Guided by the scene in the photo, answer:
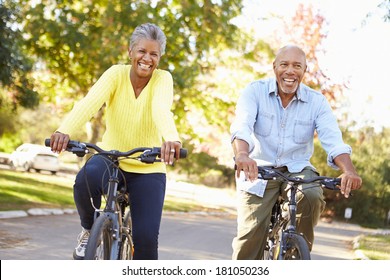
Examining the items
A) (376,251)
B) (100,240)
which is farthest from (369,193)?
(100,240)

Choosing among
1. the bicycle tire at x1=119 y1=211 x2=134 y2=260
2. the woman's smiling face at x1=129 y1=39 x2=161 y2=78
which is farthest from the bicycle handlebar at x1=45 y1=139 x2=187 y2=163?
the bicycle tire at x1=119 y1=211 x2=134 y2=260

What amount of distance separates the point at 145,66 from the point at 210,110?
51.9 feet

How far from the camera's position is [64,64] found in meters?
18.5

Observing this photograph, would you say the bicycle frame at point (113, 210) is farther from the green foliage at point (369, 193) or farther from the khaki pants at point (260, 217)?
the green foliage at point (369, 193)

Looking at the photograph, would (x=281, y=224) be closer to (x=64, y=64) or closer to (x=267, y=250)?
(x=267, y=250)

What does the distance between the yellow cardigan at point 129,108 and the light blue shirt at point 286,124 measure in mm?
501

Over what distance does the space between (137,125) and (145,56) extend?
42cm

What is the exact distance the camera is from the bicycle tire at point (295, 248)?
3.66m

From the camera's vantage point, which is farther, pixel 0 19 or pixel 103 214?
pixel 0 19

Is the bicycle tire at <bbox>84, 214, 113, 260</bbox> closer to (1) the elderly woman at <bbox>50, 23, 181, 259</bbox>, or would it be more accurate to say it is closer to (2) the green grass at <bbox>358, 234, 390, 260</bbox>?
(1) the elderly woman at <bbox>50, 23, 181, 259</bbox>

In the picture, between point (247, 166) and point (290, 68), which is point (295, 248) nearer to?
point (247, 166)

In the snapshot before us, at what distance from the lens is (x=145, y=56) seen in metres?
4.15

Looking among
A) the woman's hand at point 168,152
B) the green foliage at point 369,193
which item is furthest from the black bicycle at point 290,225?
the green foliage at point 369,193

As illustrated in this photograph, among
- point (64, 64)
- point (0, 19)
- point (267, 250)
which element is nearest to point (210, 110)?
point (64, 64)
